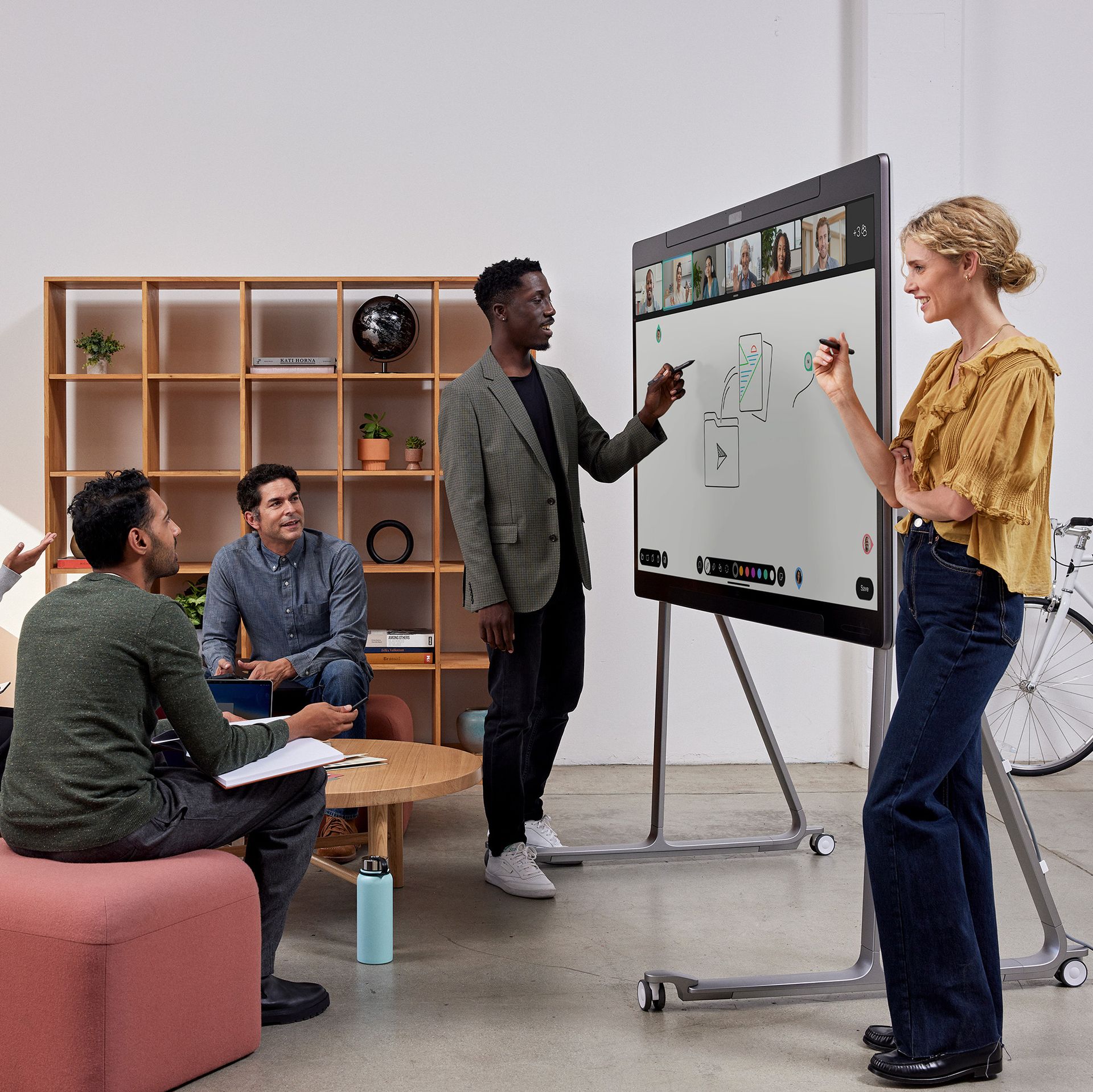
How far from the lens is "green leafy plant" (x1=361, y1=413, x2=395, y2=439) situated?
4.57m

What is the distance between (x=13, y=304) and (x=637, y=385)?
114 inches

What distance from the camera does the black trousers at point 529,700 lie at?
3051 mm

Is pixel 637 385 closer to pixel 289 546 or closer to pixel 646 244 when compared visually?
pixel 646 244

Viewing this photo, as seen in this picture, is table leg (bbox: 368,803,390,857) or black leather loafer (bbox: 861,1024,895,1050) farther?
table leg (bbox: 368,803,390,857)

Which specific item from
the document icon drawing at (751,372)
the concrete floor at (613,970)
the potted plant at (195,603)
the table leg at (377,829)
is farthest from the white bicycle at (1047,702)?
the potted plant at (195,603)

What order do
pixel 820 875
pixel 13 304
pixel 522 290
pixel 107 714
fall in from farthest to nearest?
pixel 13 304, pixel 820 875, pixel 522 290, pixel 107 714

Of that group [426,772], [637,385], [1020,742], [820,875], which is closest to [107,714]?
[426,772]

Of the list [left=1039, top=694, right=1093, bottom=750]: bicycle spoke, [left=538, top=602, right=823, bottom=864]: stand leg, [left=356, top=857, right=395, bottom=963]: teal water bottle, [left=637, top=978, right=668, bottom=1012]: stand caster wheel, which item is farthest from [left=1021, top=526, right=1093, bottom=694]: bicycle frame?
[left=356, top=857, right=395, bottom=963]: teal water bottle

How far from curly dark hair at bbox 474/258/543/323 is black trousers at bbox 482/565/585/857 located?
2.63ft

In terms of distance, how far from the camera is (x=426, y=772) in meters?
2.85

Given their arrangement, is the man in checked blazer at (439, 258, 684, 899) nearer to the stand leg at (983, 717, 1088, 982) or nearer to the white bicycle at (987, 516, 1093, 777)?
the stand leg at (983, 717, 1088, 982)

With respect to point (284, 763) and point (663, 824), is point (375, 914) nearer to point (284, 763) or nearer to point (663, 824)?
point (284, 763)

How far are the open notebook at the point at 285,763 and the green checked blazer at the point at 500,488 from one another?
0.77 metres

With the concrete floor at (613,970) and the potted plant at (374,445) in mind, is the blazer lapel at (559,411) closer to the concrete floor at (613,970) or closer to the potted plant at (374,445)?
the concrete floor at (613,970)
